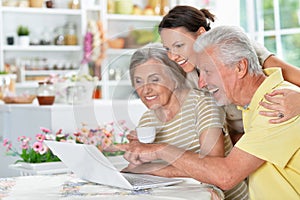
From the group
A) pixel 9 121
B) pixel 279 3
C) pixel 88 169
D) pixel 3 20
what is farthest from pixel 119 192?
pixel 3 20

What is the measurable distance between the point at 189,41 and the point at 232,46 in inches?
7.7

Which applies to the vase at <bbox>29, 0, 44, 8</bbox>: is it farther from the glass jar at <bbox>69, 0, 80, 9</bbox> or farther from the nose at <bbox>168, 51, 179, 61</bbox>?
the nose at <bbox>168, 51, 179, 61</bbox>

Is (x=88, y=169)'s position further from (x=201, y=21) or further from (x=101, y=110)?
(x=201, y=21)

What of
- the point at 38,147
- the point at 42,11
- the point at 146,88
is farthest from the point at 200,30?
the point at 42,11

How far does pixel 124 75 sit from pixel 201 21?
0.34 m

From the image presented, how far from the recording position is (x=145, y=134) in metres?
1.97

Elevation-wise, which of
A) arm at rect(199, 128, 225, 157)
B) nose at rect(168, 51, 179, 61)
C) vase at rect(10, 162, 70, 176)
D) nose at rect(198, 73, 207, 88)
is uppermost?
nose at rect(168, 51, 179, 61)

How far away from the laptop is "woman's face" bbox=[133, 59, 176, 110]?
0.25m

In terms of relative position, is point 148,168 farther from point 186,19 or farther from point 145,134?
point 186,19

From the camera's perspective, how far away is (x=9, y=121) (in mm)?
4035

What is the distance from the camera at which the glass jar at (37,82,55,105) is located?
12.4 ft

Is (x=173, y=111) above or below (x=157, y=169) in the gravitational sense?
above

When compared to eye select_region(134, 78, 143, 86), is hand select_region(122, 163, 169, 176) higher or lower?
lower

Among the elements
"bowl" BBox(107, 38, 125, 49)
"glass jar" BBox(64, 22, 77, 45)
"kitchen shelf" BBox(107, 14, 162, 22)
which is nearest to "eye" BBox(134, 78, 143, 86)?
"bowl" BBox(107, 38, 125, 49)
